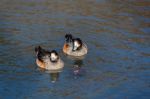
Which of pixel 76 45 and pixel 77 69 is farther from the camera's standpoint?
pixel 76 45

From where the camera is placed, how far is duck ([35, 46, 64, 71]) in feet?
84.5

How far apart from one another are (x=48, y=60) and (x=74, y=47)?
2385mm

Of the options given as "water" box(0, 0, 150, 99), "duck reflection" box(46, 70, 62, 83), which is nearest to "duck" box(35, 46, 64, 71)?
"duck reflection" box(46, 70, 62, 83)

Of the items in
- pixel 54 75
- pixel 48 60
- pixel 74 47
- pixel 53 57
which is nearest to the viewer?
pixel 54 75

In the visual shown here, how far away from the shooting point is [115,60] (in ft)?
86.6

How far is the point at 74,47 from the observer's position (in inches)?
1116

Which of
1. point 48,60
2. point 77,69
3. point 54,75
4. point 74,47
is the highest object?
point 74,47

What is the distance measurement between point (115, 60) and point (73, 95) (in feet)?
15.9

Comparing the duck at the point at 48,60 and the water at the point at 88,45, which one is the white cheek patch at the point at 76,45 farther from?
the duck at the point at 48,60

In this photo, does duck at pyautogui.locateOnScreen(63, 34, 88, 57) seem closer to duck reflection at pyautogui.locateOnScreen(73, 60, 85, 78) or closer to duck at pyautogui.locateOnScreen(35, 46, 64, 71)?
duck reflection at pyautogui.locateOnScreen(73, 60, 85, 78)

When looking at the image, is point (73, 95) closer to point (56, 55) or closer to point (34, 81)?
point (34, 81)

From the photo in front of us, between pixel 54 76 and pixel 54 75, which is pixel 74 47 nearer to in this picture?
pixel 54 75

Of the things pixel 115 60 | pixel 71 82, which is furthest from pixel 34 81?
pixel 115 60

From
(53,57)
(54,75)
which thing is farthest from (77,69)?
(53,57)
